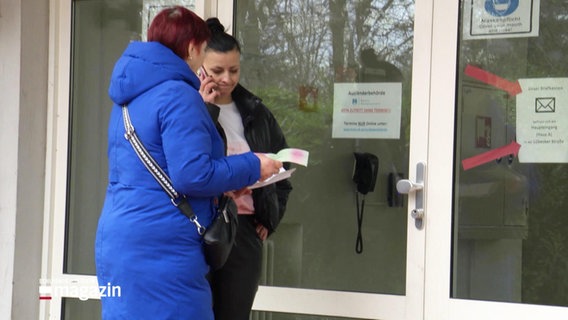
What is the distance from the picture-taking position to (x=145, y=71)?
9.79 feet

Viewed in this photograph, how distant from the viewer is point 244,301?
11.5ft

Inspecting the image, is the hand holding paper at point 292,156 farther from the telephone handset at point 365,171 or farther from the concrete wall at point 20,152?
the concrete wall at point 20,152

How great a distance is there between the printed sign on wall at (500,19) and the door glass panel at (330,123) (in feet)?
0.92

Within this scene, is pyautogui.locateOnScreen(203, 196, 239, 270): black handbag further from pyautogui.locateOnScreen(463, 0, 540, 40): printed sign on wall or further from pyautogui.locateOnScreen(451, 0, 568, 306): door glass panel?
pyautogui.locateOnScreen(463, 0, 540, 40): printed sign on wall

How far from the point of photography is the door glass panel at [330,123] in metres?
4.12

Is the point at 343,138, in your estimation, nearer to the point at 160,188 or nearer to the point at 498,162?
the point at 498,162

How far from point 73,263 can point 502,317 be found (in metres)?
2.36

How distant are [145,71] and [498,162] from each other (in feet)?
5.69

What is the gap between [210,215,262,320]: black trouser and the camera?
11.4 ft

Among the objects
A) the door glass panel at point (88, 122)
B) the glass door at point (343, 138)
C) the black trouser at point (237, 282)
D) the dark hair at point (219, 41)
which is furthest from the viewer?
the door glass panel at point (88, 122)

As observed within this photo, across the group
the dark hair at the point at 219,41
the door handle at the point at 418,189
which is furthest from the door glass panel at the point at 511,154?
the dark hair at the point at 219,41

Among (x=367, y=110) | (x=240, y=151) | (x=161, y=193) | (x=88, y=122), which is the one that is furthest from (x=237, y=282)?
(x=88, y=122)

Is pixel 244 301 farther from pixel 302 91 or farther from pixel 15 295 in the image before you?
pixel 15 295

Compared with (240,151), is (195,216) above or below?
below
